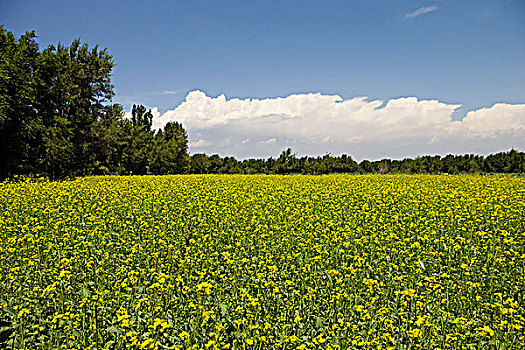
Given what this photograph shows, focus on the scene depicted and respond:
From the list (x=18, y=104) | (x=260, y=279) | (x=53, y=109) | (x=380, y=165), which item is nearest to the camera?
(x=260, y=279)

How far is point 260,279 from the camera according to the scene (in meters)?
5.18

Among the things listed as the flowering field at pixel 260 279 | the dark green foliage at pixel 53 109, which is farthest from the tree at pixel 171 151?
the flowering field at pixel 260 279

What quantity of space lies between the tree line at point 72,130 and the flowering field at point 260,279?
1702 centimetres

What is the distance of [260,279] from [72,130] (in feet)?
96.2

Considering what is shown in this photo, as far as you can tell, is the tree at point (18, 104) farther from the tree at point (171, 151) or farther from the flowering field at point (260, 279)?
the tree at point (171, 151)

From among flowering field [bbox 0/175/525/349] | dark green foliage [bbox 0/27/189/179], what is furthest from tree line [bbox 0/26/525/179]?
flowering field [bbox 0/175/525/349]

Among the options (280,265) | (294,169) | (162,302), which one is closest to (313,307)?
(280,265)

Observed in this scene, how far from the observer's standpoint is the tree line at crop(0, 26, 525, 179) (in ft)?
80.9

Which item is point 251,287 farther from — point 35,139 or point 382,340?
point 35,139

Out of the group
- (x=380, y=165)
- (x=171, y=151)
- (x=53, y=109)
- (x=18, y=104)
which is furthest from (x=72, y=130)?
(x=380, y=165)

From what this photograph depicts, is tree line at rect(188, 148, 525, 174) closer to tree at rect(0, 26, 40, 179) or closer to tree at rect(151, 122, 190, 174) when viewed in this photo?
tree at rect(151, 122, 190, 174)

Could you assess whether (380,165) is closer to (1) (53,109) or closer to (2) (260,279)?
(1) (53,109)

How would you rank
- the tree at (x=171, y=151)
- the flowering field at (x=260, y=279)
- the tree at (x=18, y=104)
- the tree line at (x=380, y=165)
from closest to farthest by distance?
the flowering field at (x=260, y=279), the tree at (x=18, y=104), the tree line at (x=380, y=165), the tree at (x=171, y=151)

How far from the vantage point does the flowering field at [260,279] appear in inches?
167
